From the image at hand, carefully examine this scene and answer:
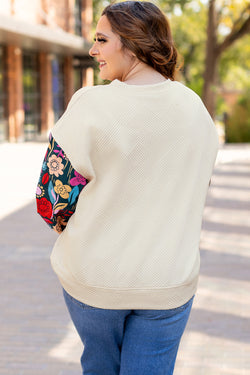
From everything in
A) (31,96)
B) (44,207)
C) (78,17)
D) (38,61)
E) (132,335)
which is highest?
(44,207)

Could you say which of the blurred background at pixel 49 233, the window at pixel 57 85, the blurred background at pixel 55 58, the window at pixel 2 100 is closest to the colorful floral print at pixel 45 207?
the blurred background at pixel 49 233

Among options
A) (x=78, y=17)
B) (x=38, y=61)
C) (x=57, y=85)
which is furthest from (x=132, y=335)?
(x=78, y=17)

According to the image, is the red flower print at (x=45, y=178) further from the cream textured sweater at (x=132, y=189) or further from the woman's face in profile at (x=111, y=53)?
the woman's face in profile at (x=111, y=53)

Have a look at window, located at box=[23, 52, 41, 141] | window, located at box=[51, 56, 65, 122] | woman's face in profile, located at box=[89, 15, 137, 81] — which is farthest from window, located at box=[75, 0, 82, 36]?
woman's face in profile, located at box=[89, 15, 137, 81]

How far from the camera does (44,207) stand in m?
1.73

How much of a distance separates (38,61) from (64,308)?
19.9 m

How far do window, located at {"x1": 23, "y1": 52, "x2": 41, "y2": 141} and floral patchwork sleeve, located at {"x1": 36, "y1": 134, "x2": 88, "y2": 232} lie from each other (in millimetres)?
20508

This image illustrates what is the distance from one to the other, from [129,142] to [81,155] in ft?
0.44

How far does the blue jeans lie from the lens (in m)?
1.64

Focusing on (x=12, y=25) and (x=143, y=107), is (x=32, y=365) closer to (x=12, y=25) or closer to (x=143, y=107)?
(x=143, y=107)

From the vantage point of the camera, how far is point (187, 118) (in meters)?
1.62

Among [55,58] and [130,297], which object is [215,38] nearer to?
[55,58]

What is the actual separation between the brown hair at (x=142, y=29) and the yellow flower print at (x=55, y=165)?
14.5 inches

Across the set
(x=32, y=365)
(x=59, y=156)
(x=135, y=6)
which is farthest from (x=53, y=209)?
(x=32, y=365)
